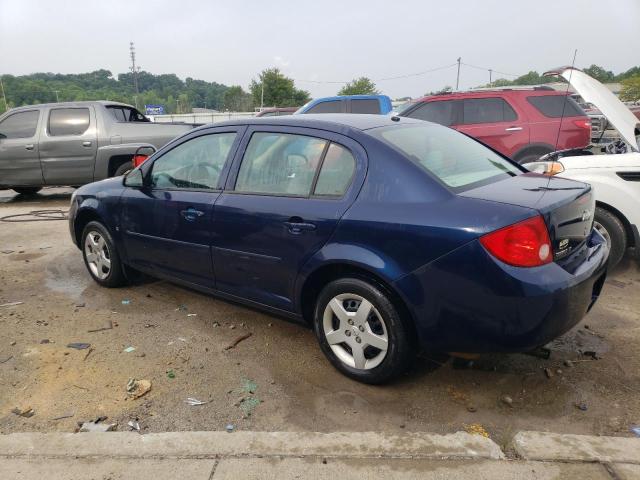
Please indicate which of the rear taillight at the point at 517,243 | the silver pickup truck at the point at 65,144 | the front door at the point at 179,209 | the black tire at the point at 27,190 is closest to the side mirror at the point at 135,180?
the front door at the point at 179,209

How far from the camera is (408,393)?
2.97 m

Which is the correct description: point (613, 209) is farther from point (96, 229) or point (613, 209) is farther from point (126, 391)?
point (96, 229)

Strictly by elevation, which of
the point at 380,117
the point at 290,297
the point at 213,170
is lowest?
the point at 290,297

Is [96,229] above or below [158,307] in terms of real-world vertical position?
above

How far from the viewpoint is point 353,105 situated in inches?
381

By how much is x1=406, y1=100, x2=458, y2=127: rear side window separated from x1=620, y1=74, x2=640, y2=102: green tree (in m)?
43.5

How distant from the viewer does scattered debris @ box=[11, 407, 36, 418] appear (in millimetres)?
2812

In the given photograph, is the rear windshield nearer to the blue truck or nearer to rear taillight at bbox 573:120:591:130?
rear taillight at bbox 573:120:591:130

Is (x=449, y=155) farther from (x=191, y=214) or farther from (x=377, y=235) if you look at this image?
(x=191, y=214)

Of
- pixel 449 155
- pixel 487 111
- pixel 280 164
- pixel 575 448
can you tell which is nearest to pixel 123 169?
pixel 487 111

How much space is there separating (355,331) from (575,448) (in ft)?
4.13

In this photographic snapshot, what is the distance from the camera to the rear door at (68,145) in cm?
925

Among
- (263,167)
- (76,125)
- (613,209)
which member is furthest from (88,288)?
(76,125)

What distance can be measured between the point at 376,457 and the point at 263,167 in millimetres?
2004
